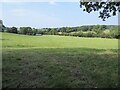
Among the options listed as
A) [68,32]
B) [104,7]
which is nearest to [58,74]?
[104,7]

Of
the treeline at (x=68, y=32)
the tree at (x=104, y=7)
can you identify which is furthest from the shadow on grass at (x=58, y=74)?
the treeline at (x=68, y=32)

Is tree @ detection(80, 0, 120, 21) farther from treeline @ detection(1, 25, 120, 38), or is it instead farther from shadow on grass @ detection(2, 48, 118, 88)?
treeline @ detection(1, 25, 120, 38)

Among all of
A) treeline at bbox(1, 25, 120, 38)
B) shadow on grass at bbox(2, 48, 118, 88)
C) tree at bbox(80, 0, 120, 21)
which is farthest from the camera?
treeline at bbox(1, 25, 120, 38)

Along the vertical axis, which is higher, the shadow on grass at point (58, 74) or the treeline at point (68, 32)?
the treeline at point (68, 32)

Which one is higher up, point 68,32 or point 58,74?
point 68,32

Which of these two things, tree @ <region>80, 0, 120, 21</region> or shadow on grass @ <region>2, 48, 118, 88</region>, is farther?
tree @ <region>80, 0, 120, 21</region>

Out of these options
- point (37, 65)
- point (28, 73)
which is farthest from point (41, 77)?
point (37, 65)

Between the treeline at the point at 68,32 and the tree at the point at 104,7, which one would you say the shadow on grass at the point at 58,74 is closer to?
the tree at the point at 104,7

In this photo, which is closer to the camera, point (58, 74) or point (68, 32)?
point (58, 74)

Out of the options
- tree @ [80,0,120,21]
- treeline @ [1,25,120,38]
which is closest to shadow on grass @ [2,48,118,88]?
tree @ [80,0,120,21]

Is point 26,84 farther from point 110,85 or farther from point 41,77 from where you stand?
point 110,85

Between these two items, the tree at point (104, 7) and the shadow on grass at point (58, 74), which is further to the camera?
the tree at point (104, 7)

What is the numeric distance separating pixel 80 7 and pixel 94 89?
7.81 m

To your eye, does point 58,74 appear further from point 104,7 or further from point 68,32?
point 68,32
